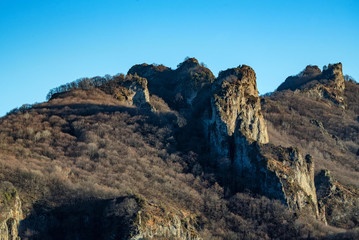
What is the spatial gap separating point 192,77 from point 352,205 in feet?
314

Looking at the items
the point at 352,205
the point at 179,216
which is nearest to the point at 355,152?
the point at 352,205

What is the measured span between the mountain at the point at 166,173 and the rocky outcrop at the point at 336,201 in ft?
0.89

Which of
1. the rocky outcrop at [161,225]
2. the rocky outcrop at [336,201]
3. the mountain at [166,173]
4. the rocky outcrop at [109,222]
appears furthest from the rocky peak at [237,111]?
the rocky outcrop at [109,222]

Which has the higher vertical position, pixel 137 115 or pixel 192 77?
pixel 192 77

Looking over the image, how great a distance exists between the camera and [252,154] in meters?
102

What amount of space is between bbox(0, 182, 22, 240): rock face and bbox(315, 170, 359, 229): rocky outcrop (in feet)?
210

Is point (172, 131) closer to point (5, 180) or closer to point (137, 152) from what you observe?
point (137, 152)

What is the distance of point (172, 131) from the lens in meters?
126

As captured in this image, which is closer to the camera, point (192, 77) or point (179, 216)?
point (179, 216)

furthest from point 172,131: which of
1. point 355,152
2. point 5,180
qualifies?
point 355,152

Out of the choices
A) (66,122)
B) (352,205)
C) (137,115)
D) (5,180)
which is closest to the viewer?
(5,180)

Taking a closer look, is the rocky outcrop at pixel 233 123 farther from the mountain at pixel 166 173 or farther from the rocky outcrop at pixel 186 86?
the rocky outcrop at pixel 186 86

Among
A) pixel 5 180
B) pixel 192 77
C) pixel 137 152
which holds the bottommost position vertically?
pixel 5 180

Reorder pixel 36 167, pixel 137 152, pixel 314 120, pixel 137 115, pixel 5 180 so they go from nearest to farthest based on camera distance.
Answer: pixel 5 180
pixel 36 167
pixel 137 152
pixel 137 115
pixel 314 120
